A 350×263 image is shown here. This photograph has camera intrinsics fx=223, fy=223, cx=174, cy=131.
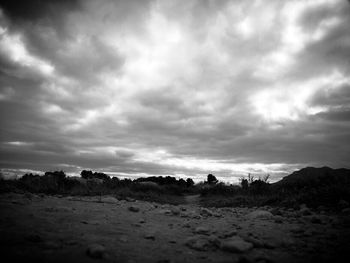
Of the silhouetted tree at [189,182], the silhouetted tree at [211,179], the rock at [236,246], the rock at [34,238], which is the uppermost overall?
the silhouetted tree at [211,179]

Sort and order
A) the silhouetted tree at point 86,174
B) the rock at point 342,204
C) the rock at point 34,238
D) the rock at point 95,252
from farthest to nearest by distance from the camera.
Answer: the silhouetted tree at point 86,174 → the rock at point 342,204 → the rock at point 34,238 → the rock at point 95,252

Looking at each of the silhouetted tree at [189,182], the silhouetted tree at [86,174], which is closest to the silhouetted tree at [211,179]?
the silhouetted tree at [189,182]

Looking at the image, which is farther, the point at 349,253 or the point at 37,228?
the point at 37,228

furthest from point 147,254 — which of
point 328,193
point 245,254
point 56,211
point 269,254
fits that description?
point 328,193

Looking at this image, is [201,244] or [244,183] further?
[244,183]

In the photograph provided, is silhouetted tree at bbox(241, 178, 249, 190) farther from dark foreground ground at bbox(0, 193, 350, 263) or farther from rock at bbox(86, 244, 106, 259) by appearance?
rock at bbox(86, 244, 106, 259)

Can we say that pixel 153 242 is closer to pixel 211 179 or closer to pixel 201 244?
pixel 201 244

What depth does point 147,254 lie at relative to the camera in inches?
116

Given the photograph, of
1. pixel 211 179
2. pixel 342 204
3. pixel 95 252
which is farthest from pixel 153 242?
pixel 211 179

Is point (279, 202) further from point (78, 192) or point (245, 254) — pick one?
point (78, 192)

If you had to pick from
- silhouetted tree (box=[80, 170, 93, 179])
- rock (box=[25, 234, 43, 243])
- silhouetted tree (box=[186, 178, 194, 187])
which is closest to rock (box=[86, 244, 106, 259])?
rock (box=[25, 234, 43, 243])

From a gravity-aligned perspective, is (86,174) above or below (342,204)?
above

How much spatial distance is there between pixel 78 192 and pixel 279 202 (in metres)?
9.56

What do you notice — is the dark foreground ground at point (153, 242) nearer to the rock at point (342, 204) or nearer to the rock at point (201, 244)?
the rock at point (201, 244)
